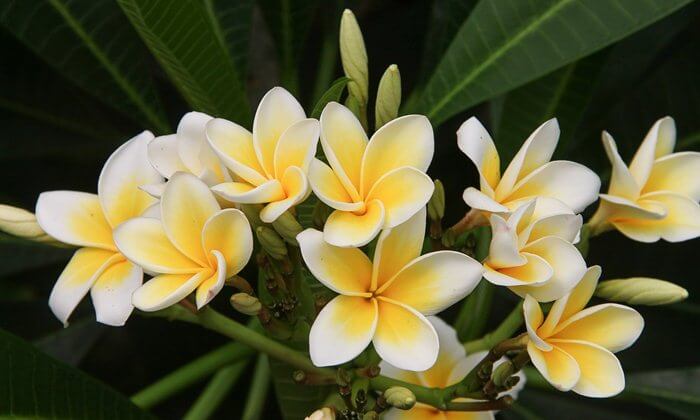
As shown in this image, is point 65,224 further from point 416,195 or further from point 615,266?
point 615,266

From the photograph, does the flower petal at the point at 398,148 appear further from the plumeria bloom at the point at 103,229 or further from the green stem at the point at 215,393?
the green stem at the point at 215,393

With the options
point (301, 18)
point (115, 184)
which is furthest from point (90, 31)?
point (115, 184)

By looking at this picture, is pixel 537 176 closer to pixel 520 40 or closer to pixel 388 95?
pixel 388 95

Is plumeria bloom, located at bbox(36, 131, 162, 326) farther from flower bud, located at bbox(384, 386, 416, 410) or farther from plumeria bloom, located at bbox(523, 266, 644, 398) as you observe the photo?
plumeria bloom, located at bbox(523, 266, 644, 398)

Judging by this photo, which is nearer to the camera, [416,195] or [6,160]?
[416,195]

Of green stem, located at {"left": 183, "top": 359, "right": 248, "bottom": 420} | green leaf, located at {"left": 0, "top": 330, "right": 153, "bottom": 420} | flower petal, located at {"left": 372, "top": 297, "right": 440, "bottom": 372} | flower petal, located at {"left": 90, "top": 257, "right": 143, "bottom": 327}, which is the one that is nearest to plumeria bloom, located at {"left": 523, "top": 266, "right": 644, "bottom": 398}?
flower petal, located at {"left": 372, "top": 297, "right": 440, "bottom": 372}

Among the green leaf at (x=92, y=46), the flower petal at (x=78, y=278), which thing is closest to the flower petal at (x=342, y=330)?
the flower petal at (x=78, y=278)
